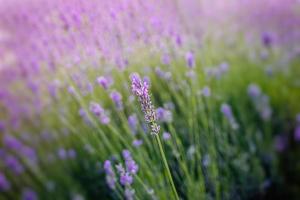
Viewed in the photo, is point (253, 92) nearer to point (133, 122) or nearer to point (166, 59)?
point (166, 59)

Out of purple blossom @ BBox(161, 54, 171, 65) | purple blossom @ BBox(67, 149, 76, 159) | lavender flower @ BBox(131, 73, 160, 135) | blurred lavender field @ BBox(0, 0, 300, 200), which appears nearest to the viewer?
lavender flower @ BBox(131, 73, 160, 135)

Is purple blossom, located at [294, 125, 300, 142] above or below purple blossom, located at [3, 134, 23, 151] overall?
below

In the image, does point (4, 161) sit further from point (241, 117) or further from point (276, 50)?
point (276, 50)

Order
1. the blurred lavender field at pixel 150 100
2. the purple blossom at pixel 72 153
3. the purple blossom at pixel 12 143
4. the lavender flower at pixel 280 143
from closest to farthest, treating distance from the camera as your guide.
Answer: the blurred lavender field at pixel 150 100, the purple blossom at pixel 72 153, the lavender flower at pixel 280 143, the purple blossom at pixel 12 143

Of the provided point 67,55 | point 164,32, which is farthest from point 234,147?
point 67,55

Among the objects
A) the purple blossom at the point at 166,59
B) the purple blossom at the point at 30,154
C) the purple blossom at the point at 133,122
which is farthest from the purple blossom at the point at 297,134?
the purple blossom at the point at 30,154

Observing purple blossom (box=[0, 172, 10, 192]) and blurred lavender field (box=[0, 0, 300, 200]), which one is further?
purple blossom (box=[0, 172, 10, 192])

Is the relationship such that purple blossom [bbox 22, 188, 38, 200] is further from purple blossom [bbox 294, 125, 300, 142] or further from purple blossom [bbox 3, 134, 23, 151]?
purple blossom [bbox 294, 125, 300, 142]

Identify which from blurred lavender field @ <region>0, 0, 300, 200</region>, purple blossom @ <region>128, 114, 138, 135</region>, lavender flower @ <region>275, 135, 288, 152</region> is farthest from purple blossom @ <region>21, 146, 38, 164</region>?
lavender flower @ <region>275, 135, 288, 152</region>

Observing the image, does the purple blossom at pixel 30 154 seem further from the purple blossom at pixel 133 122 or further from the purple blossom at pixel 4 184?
the purple blossom at pixel 133 122

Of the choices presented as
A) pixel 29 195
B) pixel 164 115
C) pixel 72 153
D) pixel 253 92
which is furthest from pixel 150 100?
pixel 29 195
